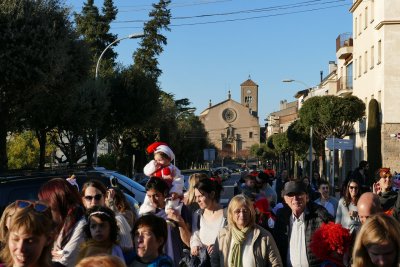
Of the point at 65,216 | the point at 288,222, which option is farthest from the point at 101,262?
the point at 288,222

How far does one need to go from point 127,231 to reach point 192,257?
0.64m

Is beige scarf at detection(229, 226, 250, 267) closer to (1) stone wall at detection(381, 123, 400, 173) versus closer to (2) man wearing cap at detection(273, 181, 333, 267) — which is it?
(2) man wearing cap at detection(273, 181, 333, 267)

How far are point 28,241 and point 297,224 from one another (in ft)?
10.4

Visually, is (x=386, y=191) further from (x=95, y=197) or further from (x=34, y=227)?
(x=34, y=227)

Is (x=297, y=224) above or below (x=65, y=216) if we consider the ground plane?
below

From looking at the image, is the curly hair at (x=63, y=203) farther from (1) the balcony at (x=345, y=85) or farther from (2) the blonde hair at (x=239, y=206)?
(1) the balcony at (x=345, y=85)

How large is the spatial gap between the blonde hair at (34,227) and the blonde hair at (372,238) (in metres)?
1.83

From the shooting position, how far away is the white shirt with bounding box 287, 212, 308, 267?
6.27m

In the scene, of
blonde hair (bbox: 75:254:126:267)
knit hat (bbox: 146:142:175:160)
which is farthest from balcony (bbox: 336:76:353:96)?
blonde hair (bbox: 75:254:126:267)

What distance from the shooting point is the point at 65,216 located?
5.60 m

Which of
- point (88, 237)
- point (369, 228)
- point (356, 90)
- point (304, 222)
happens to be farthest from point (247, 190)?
point (356, 90)

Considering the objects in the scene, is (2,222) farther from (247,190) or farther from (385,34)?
(385,34)

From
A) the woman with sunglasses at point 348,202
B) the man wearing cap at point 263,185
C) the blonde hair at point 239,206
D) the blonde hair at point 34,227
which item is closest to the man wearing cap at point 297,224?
the blonde hair at point 239,206

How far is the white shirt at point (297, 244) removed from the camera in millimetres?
6266
